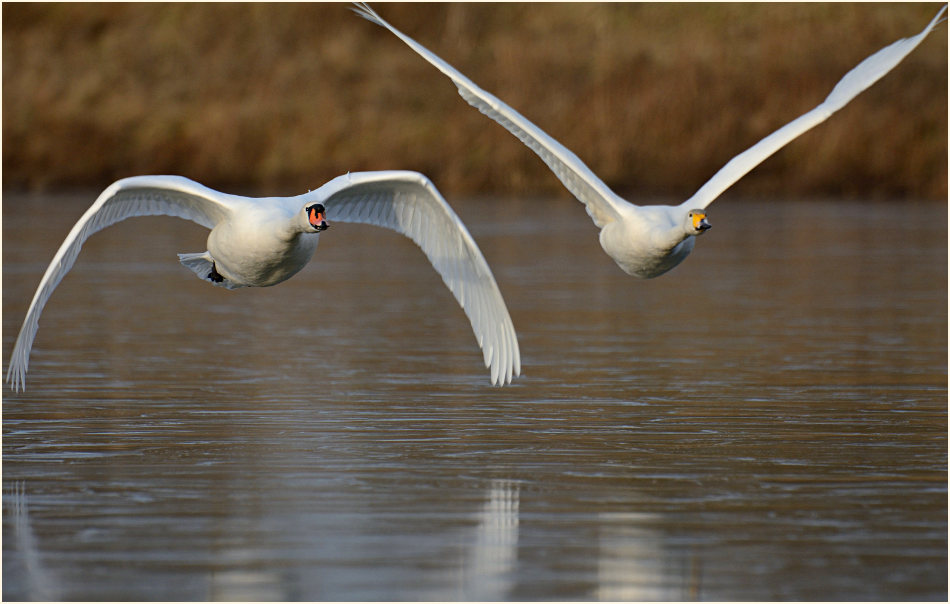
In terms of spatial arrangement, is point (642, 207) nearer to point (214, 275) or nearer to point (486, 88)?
point (214, 275)

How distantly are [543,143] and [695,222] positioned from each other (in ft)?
3.81

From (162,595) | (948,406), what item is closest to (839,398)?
(948,406)

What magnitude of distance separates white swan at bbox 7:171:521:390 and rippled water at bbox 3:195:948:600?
558 millimetres

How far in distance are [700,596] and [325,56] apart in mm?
40403

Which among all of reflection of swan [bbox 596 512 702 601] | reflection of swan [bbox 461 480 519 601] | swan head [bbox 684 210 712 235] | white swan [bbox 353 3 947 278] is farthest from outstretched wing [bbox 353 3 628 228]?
reflection of swan [bbox 596 512 702 601]

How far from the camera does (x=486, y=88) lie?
40.4 meters

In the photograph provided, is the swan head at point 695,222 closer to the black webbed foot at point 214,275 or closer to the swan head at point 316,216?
the swan head at point 316,216

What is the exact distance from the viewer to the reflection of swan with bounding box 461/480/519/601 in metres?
7.39

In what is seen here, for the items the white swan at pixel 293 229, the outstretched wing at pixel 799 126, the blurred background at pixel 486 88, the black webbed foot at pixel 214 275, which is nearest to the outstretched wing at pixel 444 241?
the white swan at pixel 293 229

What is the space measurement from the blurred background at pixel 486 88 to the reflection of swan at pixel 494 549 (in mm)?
27928

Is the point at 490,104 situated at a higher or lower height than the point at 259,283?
higher

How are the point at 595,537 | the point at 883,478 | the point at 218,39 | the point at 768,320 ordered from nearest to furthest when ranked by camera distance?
the point at 595,537 < the point at 883,478 < the point at 768,320 < the point at 218,39

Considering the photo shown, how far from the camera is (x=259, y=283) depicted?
39.2ft

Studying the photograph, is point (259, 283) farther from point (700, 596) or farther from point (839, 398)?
point (700, 596)
